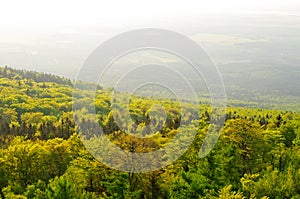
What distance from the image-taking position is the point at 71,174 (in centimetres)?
4359

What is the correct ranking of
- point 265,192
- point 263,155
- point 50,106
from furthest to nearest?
point 50,106 < point 263,155 < point 265,192

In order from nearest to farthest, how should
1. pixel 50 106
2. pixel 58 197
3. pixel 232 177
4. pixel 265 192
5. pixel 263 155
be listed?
pixel 58 197
pixel 265 192
pixel 232 177
pixel 263 155
pixel 50 106

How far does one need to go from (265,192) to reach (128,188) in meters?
13.0

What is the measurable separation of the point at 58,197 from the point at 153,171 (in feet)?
37.1

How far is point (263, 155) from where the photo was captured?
5134 cm

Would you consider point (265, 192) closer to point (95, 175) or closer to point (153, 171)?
point (153, 171)

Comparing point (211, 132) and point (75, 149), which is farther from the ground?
point (211, 132)

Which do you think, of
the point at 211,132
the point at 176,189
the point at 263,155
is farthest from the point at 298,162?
the point at 176,189

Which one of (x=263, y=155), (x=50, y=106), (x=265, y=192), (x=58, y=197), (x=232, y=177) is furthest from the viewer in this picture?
(x=50, y=106)

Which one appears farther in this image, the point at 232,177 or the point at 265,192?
the point at 232,177

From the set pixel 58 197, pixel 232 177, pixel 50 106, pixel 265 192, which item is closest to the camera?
pixel 58 197

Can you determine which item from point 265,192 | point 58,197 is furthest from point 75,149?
point 265,192

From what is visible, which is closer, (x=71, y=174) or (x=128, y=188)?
(x=128, y=188)

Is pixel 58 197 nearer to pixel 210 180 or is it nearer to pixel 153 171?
pixel 153 171
